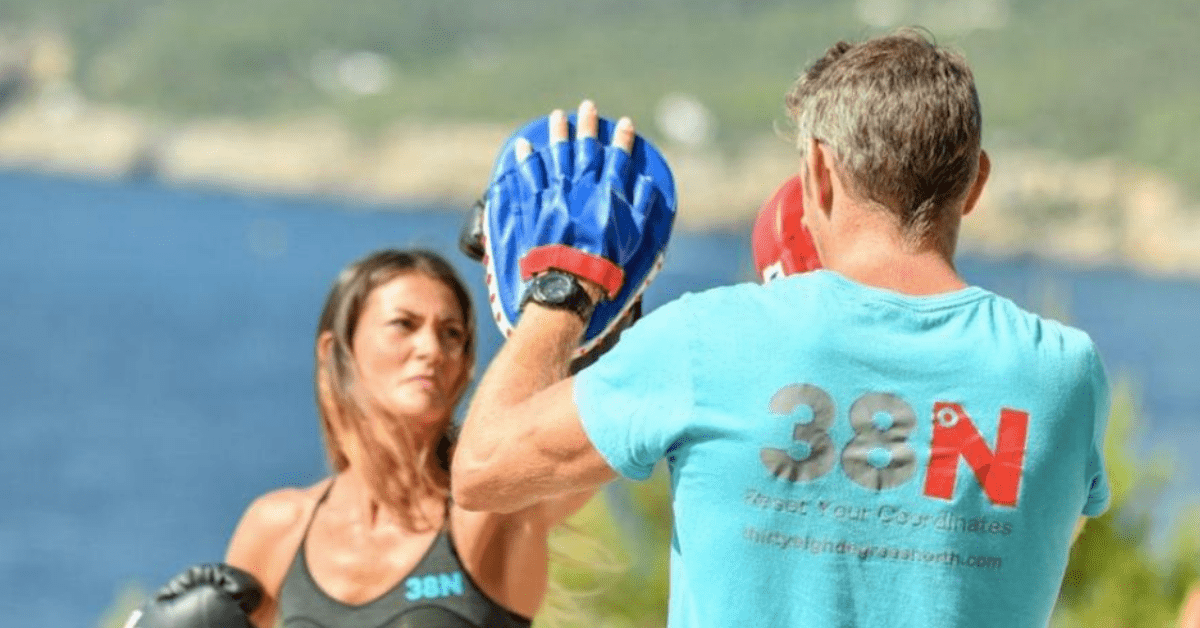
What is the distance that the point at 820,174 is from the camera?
2.36 m

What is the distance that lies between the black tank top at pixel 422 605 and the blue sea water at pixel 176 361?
1.06m

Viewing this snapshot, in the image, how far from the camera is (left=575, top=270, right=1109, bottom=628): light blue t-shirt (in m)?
2.25

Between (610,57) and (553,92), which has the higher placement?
(610,57)

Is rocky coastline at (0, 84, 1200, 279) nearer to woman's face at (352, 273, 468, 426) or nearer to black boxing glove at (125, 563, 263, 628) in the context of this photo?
woman's face at (352, 273, 468, 426)

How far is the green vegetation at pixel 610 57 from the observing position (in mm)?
121125

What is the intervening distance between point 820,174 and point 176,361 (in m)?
78.8

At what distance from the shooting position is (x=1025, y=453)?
2.28m

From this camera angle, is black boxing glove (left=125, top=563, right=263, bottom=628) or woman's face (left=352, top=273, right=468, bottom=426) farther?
woman's face (left=352, top=273, right=468, bottom=426)

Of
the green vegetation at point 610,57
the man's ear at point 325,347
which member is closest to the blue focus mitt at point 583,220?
the man's ear at point 325,347

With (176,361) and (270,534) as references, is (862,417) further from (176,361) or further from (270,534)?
(176,361)

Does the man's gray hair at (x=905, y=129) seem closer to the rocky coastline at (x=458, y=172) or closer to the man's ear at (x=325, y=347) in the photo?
the man's ear at (x=325, y=347)

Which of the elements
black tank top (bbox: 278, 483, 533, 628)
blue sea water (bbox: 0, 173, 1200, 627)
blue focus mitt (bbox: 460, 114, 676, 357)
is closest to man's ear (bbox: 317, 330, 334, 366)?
blue sea water (bbox: 0, 173, 1200, 627)

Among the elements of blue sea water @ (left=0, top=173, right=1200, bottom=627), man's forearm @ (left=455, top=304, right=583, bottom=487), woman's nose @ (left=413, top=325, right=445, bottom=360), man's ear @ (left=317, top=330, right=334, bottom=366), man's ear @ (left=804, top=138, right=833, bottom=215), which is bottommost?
man's forearm @ (left=455, top=304, right=583, bottom=487)

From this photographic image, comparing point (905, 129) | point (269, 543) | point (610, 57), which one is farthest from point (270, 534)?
point (610, 57)
